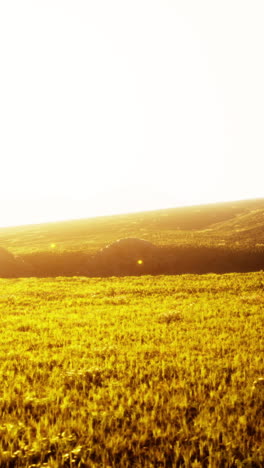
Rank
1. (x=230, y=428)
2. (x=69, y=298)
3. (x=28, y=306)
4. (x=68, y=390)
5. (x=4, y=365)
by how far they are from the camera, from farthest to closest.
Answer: (x=69, y=298), (x=28, y=306), (x=4, y=365), (x=68, y=390), (x=230, y=428)

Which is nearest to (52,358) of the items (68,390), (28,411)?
(68,390)

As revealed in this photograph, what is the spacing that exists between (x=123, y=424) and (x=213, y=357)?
4.04 metres

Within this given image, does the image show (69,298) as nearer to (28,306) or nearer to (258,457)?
(28,306)

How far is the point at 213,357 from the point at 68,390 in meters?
4.15

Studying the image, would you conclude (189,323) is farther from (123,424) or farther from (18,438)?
(18,438)

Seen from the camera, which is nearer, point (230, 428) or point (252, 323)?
point (230, 428)

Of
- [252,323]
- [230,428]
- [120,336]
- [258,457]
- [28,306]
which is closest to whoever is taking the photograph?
[258,457]

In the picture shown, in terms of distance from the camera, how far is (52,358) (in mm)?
8938

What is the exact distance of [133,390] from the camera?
680 cm

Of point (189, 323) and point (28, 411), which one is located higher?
point (28, 411)

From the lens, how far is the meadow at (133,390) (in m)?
4.79

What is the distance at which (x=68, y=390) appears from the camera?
6840 mm

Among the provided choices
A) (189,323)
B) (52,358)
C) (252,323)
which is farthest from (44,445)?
(252,323)

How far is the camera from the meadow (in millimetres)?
4793
